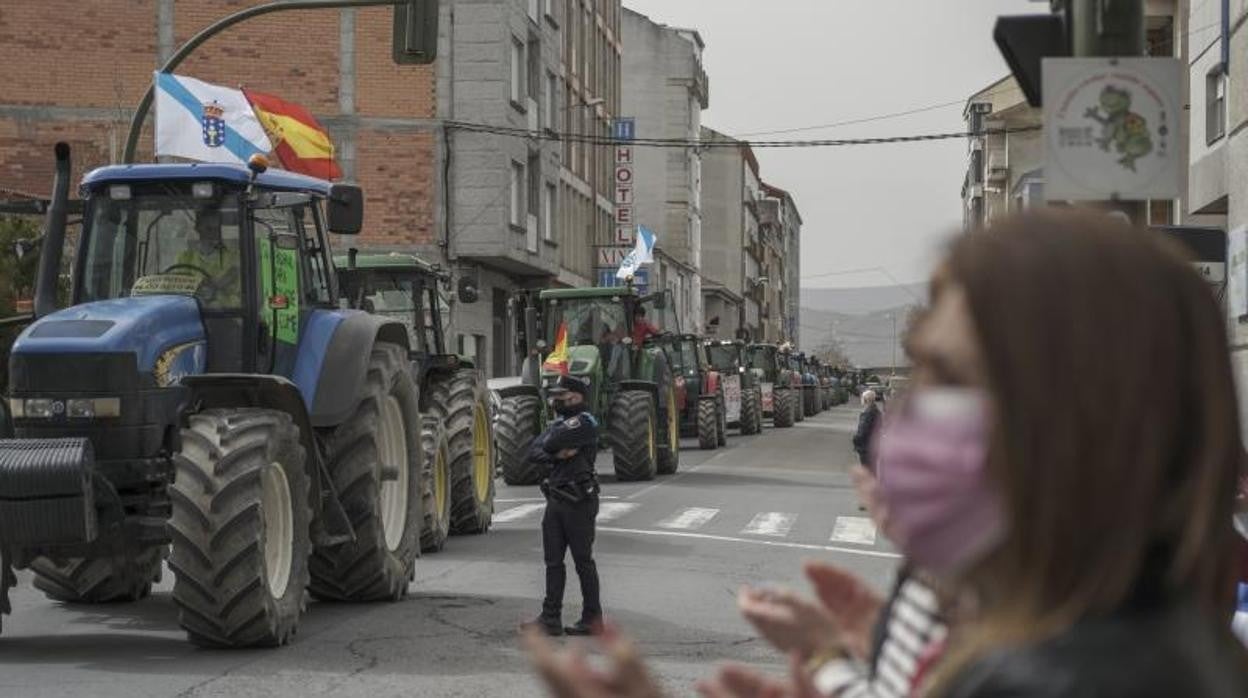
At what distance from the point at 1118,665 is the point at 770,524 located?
61.8 feet

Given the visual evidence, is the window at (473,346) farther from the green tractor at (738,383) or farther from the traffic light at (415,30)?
the traffic light at (415,30)

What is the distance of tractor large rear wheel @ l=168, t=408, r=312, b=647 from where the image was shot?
9.94 meters

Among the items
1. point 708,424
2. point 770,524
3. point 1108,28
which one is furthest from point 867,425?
point 1108,28

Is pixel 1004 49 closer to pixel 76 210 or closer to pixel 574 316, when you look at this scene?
pixel 76 210

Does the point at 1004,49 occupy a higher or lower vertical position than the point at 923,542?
higher

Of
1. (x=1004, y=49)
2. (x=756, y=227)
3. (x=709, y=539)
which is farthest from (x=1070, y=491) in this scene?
(x=756, y=227)

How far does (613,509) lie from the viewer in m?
21.8

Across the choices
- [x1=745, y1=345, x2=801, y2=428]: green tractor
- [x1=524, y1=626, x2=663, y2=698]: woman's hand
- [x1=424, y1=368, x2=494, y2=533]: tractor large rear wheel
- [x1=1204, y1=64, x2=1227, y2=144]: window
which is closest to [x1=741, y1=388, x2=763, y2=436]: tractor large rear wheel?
[x1=745, y1=345, x2=801, y2=428]: green tractor

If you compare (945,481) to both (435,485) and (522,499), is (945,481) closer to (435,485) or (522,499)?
(435,485)

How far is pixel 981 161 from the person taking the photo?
8962 centimetres

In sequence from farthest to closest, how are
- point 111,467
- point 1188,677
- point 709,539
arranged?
point 709,539 → point 111,467 → point 1188,677

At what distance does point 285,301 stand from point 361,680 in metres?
3.24

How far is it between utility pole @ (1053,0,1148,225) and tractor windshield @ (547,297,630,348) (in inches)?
900

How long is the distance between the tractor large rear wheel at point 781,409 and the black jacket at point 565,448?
4500 centimetres
